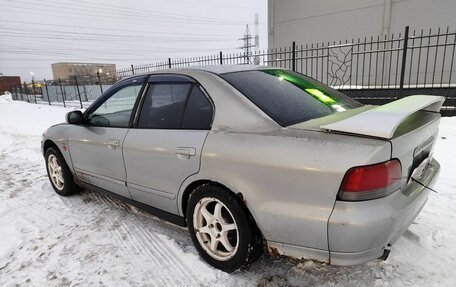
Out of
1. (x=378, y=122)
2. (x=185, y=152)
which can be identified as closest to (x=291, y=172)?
(x=378, y=122)

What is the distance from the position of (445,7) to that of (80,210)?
519 inches

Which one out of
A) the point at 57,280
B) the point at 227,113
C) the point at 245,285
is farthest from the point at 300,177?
the point at 57,280

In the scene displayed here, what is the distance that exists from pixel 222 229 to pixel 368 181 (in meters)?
1.08

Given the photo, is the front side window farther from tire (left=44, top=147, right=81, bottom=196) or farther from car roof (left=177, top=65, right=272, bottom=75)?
tire (left=44, top=147, right=81, bottom=196)

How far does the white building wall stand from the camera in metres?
11.4

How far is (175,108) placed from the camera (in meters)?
2.71

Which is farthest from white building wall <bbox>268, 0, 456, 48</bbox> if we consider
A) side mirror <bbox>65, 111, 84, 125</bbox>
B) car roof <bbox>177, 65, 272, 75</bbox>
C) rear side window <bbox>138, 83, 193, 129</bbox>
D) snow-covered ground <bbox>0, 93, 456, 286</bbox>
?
side mirror <bbox>65, 111, 84, 125</bbox>

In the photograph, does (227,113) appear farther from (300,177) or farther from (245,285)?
(245,285)

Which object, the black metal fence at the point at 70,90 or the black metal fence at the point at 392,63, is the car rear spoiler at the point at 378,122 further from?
the black metal fence at the point at 70,90

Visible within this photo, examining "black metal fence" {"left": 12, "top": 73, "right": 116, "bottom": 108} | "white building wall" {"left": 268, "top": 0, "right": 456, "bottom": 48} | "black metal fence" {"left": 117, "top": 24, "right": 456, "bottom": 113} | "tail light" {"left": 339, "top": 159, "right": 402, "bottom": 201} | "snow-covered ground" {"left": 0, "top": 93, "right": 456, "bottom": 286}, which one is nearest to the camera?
"tail light" {"left": 339, "top": 159, "right": 402, "bottom": 201}

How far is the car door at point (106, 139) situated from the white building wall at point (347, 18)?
1206 cm

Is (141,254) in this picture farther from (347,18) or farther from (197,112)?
(347,18)

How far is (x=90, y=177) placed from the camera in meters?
3.56

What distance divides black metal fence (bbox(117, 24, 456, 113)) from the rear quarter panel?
533cm
